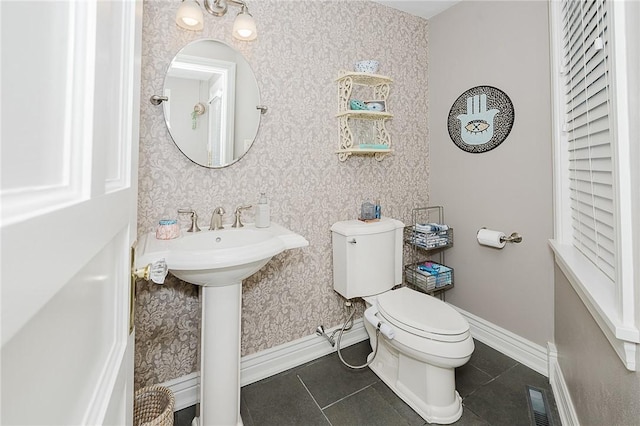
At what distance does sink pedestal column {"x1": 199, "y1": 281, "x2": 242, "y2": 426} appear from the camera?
1.24 m

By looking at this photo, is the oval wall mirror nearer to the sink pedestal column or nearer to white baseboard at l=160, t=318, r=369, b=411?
the sink pedestal column

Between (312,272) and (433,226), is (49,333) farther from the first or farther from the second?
(433,226)

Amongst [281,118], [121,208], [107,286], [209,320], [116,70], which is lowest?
[209,320]

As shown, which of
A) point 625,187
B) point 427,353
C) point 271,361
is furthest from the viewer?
point 271,361

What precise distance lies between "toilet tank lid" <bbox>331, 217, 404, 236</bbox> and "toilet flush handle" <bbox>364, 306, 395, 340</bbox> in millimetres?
442

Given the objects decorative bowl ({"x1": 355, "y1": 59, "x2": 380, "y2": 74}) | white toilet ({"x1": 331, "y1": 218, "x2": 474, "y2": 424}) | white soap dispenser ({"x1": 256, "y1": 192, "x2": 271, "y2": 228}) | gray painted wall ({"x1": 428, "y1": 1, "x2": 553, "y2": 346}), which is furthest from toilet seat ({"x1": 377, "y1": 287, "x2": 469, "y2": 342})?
decorative bowl ({"x1": 355, "y1": 59, "x2": 380, "y2": 74})

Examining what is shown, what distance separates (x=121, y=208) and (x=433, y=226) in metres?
1.99

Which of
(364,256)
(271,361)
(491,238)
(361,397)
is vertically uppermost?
(491,238)

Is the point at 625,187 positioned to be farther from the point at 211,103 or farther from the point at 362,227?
the point at 211,103

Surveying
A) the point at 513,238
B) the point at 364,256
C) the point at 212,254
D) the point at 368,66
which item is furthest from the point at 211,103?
the point at 513,238

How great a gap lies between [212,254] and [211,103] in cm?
87

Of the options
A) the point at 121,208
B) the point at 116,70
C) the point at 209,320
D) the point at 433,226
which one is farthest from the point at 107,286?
the point at 433,226

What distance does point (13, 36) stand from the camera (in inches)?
7.6

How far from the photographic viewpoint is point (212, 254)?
1093 mm
